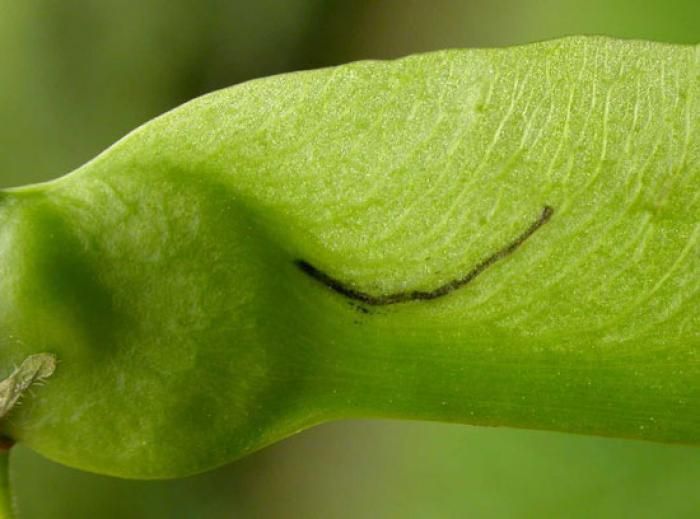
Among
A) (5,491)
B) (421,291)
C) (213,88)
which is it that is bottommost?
(5,491)

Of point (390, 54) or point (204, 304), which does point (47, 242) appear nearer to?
point (204, 304)

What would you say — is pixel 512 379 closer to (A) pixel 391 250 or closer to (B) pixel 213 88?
(A) pixel 391 250

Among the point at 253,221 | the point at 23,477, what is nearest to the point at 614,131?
the point at 253,221

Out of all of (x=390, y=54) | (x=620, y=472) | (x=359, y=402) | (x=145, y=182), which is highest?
(x=390, y=54)

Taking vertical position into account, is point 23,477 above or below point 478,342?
below

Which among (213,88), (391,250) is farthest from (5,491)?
(213,88)

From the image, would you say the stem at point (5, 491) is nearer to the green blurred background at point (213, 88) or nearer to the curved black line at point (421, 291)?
the curved black line at point (421, 291)

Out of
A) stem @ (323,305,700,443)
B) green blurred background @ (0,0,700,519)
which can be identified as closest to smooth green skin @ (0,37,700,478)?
stem @ (323,305,700,443)
